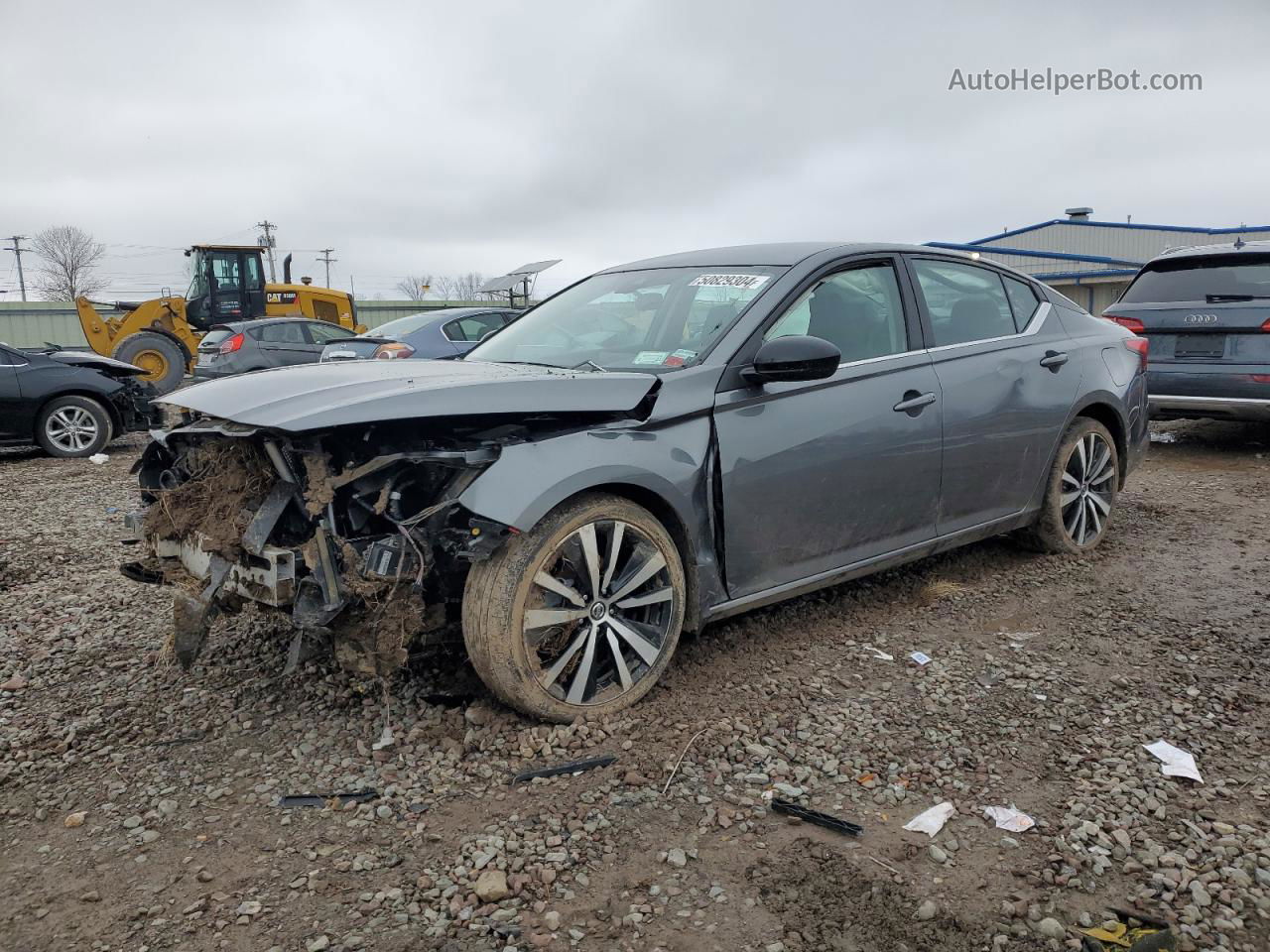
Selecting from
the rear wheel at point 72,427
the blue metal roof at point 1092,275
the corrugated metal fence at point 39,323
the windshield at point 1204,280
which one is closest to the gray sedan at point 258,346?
the rear wheel at point 72,427

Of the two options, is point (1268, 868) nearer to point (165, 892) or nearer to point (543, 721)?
point (543, 721)

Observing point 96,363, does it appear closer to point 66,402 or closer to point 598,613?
point 66,402

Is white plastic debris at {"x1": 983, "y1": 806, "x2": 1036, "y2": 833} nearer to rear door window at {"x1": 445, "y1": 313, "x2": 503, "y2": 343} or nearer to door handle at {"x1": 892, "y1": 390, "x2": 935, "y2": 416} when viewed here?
door handle at {"x1": 892, "y1": 390, "x2": 935, "y2": 416}

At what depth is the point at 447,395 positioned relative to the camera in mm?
3045

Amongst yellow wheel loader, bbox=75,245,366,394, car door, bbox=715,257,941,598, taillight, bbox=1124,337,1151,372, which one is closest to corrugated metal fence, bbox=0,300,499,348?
yellow wheel loader, bbox=75,245,366,394

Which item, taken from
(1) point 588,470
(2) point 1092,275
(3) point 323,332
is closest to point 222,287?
(3) point 323,332

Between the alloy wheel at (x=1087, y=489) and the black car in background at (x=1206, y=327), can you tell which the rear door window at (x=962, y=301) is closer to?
the alloy wheel at (x=1087, y=489)

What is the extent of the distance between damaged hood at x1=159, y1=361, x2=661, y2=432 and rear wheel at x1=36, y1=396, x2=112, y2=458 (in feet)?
24.7

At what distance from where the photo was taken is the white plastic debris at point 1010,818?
2668 millimetres

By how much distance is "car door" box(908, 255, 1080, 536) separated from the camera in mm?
4312

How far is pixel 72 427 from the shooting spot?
1004cm

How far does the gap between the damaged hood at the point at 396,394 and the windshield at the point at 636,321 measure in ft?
0.99

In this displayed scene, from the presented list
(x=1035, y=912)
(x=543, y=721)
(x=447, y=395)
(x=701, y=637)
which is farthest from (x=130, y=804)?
(x=1035, y=912)

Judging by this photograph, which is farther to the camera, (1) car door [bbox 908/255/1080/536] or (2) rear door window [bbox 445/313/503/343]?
(2) rear door window [bbox 445/313/503/343]
